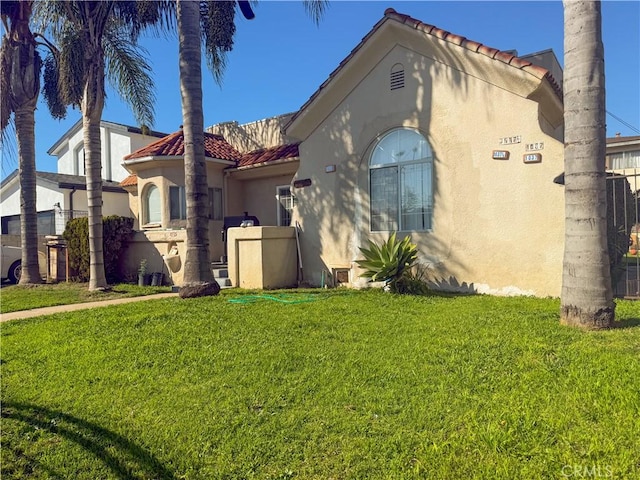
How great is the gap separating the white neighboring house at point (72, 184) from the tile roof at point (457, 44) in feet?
42.7

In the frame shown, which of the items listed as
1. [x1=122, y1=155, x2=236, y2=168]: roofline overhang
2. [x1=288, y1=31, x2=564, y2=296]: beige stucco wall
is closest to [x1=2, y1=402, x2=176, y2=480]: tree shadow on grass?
[x1=288, y1=31, x2=564, y2=296]: beige stucco wall

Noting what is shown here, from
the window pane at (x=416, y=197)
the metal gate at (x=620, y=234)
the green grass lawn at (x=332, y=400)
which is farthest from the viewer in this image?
the window pane at (x=416, y=197)

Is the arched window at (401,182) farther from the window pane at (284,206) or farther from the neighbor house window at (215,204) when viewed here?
the neighbor house window at (215,204)

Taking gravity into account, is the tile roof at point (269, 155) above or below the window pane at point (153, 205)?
above

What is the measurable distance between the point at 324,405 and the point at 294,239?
8206 millimetres

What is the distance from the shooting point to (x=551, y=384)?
154 inches

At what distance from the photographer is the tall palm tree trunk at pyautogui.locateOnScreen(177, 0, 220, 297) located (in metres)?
9.71

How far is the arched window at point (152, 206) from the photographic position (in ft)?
51.9

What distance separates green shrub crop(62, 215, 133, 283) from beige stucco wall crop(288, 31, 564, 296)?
6172 millimetres

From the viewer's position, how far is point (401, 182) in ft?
33.9

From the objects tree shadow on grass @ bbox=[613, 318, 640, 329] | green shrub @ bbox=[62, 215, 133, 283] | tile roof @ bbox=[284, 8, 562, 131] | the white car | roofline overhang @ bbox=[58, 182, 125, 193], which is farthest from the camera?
roofline overhang @ bbox=[58, 182, 125, 193]

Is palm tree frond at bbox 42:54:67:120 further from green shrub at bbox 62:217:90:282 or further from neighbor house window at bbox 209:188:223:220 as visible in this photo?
neighbor house window at bbox 209:188:223:220

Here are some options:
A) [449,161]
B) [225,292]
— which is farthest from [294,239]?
[449,161]

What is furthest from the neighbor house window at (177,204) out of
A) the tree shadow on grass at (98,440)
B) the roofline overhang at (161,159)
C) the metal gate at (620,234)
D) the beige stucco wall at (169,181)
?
the metal gate at (620,234)
